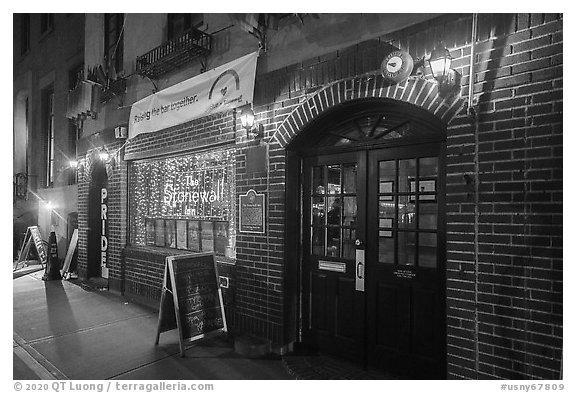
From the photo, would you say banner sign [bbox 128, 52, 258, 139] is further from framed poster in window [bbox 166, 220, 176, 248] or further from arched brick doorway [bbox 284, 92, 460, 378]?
framed poster in window [bbox 166, 220, 176, 248]

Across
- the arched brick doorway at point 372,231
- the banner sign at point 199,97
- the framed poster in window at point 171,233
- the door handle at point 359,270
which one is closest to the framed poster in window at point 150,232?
the framed poster in window at point 171,233

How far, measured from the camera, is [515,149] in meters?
3.06

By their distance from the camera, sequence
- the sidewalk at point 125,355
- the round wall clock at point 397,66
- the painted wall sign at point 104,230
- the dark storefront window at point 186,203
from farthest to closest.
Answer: the painted wall sign at point 104,230
the dark storefront window at point 186,203
the sidewalk at point 125,355
the round wall clock at point 397,66

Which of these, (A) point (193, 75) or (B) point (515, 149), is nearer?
(B) point (515, 149)

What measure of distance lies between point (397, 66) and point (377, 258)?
6.74 feet

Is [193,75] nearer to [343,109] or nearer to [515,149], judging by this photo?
[343,109]

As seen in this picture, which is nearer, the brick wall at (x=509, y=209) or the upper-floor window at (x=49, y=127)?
the brick wall at (x=509, y=209)

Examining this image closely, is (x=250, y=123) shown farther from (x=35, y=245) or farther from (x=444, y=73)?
(x=35, y=245)

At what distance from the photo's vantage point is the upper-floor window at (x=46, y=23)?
11.1m

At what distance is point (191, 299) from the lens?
493 centimetres

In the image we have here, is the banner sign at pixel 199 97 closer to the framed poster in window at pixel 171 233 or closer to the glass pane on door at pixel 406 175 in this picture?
the framed poster in window at pixel 171 233

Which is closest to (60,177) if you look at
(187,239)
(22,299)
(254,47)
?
(22,299)

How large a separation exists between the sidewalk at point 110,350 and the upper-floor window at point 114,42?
16.6 feet
